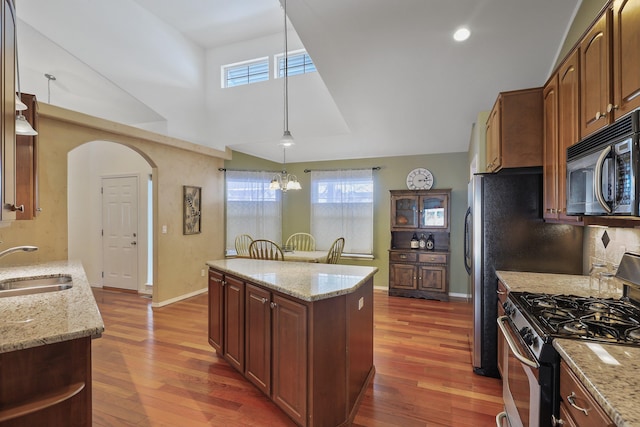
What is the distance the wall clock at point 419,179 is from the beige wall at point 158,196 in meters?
3.22

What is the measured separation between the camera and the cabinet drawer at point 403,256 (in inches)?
196

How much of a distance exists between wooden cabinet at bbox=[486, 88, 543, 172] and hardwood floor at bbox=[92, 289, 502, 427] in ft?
5.85

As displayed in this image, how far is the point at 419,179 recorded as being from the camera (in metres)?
5.28

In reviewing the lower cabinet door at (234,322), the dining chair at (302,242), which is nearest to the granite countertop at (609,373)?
the lower cabinet door at (234,322)

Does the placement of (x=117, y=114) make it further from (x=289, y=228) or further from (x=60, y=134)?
(x=289, y=228)

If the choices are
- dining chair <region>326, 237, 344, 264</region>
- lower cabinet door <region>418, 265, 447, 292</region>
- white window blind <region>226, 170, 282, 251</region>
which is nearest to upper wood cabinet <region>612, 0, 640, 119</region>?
dining chair <region>326, 237, 344, 264</region>

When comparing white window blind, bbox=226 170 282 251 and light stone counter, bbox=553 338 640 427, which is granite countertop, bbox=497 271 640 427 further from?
white window blind, bbox=226 170 282 251

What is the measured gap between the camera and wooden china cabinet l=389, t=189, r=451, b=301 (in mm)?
4832

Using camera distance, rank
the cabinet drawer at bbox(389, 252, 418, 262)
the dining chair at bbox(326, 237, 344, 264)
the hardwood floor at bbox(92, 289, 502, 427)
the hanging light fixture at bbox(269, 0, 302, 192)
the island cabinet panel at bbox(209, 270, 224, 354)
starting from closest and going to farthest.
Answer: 1. the hardwood floor at bbox(92, 289, 502, 427)
2. the island cabinet panel at bbox(209, 270, 224, 354)
3. the hanging light fixture at bbox(269, 0, 302, 192)
4. the dining chair at bbox(326, 237, 344, 264)
5. the cabinet drawer at bbox(389, 252, 418, 262)

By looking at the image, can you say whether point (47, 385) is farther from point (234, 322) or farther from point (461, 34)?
point (461, 34)

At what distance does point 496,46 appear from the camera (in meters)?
2.88

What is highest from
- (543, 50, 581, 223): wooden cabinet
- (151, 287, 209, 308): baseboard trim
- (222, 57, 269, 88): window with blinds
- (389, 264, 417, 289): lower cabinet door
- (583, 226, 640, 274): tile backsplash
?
(222, 57, 269, 88): window with blinds

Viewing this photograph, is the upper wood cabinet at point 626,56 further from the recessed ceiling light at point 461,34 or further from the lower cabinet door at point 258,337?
the lower cabinet door at point 258,337

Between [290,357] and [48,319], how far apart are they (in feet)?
4.04
